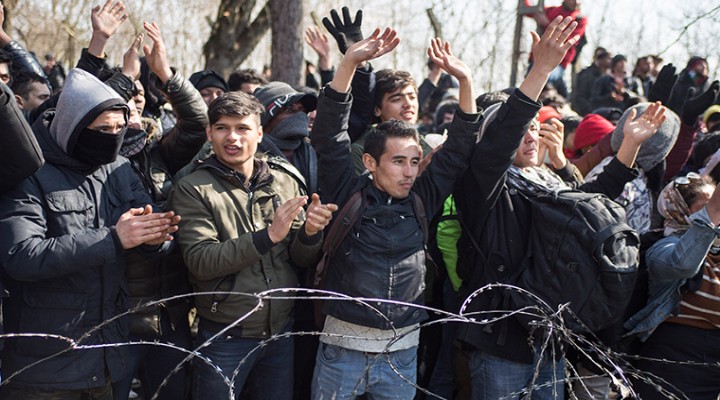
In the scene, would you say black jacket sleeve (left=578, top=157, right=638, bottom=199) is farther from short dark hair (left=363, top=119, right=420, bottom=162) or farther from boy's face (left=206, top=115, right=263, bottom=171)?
boy's face (left=206, top=115, right=263, bottom=171)

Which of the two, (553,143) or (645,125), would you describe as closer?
(645,125)

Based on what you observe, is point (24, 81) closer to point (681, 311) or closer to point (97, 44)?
point (97, 44)

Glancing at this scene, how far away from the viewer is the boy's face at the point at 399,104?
4.00m

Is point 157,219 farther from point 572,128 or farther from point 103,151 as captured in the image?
point 572,128

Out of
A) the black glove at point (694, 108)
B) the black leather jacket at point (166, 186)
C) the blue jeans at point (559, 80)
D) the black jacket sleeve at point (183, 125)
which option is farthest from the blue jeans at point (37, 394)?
the blue jeans at point (559, 80)

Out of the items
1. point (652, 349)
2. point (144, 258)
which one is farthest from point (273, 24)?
point (652, 349)

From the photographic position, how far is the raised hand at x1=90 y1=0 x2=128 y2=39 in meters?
3.65

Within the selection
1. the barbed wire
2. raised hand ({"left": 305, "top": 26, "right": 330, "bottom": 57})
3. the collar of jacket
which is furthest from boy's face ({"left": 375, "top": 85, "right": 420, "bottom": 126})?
the barbed wire

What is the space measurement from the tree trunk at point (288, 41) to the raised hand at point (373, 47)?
16.4 ft

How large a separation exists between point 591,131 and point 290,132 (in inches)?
96.1

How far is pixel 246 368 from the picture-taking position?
10.5 ft

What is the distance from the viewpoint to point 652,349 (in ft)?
11.4

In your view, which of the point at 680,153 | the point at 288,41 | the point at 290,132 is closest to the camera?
the point at 290,132

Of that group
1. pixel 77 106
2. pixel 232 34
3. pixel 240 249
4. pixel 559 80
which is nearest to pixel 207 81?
pixel 77 106
